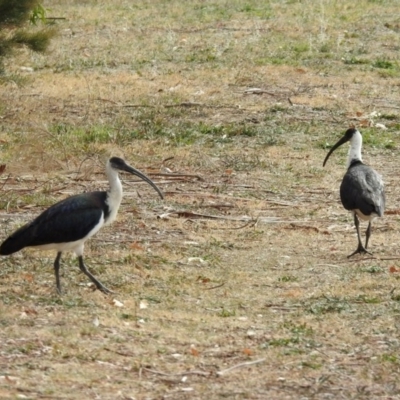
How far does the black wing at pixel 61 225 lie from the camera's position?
957 centimetres

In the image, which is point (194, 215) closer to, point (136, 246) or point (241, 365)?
point (136, 246)

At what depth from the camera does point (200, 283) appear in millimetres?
10383

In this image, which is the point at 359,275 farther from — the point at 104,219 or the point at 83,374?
the point at 83,374

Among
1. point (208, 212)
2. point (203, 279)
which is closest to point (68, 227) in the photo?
point (203, 279)

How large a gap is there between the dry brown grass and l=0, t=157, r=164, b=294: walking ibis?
0.37m

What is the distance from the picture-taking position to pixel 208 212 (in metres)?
12.8

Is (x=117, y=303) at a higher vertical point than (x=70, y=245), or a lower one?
lower

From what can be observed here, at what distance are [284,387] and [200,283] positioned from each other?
102 inches

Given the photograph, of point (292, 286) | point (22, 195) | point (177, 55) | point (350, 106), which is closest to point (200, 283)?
point (292, 286)

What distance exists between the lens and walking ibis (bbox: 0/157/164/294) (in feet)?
31.4

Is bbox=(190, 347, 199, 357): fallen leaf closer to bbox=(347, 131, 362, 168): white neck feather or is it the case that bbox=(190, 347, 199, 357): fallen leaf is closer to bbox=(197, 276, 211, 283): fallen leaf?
bbox=(197, 276, 211, 283): fallen leaf

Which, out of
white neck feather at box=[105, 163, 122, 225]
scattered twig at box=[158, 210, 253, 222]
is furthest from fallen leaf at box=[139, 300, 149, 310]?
scattered twig at box=[158, 210, 253, 222]

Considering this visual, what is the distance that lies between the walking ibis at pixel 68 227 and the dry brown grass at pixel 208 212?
366 mm

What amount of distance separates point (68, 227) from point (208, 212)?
334 cm
